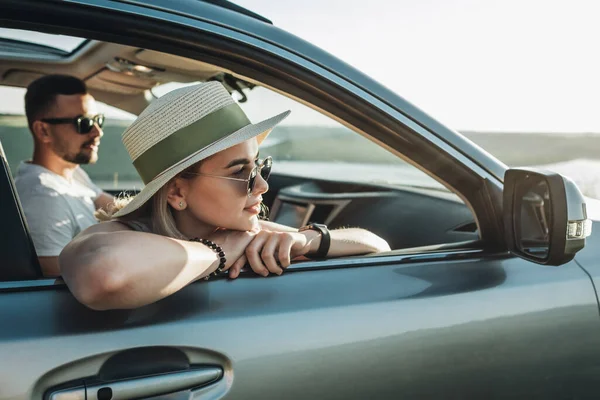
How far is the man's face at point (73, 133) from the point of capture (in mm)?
2925

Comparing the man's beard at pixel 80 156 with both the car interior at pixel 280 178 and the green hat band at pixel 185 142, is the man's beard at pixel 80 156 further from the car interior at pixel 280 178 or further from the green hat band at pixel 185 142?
the green hat band at pixel 185 142

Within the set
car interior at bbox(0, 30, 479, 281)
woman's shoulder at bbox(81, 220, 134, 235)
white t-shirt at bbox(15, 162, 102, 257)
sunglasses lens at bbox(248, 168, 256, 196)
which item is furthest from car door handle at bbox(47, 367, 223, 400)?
white t-shirt at bbox(15, 162, 102, 257)

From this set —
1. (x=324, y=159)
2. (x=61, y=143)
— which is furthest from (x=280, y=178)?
(x=61, y=143)

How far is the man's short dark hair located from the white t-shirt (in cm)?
26

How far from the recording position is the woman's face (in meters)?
1.73

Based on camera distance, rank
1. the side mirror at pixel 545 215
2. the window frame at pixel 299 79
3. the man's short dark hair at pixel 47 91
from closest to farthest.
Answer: the window frame at pixel 299 79, the side mirror at pixel 545 215, the man's short dark hair at pixel 47 91

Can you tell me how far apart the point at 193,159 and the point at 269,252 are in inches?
11.7

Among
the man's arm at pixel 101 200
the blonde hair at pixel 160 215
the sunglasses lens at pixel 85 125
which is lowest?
the man's arm at pixel 101 200

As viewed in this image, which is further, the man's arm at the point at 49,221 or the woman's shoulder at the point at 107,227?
the man's arm at the point at 49,221

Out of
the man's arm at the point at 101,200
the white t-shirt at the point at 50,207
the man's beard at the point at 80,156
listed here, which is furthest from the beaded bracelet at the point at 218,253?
the man's arm at the point at 101,200

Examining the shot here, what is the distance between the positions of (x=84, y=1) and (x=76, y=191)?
1757mm

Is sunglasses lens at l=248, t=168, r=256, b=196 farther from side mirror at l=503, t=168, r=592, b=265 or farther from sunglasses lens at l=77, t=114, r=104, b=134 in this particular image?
sunglasses lens at l=77, t=114, r=104, b=134

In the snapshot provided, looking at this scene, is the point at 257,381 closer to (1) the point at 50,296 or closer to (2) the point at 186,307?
(2) the point at 186,307

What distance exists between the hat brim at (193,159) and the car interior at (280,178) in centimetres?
48
